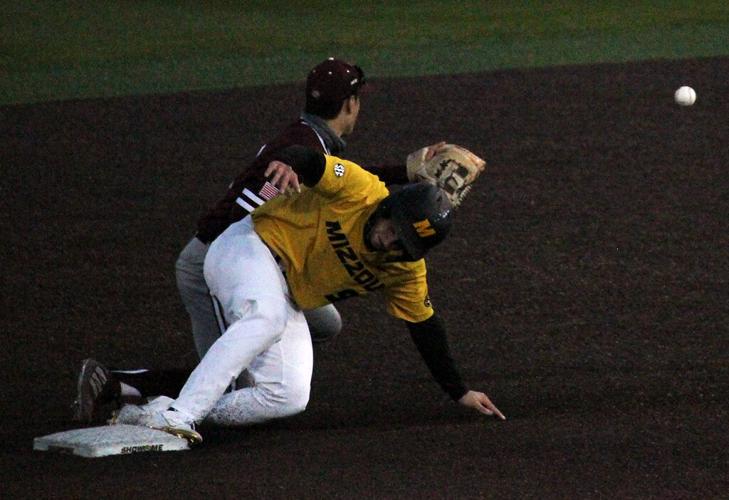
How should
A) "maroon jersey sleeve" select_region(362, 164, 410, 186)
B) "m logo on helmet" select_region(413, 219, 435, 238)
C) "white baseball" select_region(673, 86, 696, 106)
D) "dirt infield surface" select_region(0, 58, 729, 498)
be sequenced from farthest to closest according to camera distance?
1. "white baseball" select_region(673, 86, 696, 106)
2. "maroon jersey sleeve" select_region(362, 164, 410, 186)
3. "m logo on helmet" select_region(413, 219, 435, 238)
4. "dirt infield surface" select_region(0, 58, 729, 498)

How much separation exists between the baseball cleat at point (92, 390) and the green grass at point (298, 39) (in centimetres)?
831

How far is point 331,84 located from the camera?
6.89 metres

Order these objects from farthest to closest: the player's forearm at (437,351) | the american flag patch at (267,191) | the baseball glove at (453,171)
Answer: the american flag patch at (267,191) < the baseball glove at (453,171) < the player's forearm at (437,351)

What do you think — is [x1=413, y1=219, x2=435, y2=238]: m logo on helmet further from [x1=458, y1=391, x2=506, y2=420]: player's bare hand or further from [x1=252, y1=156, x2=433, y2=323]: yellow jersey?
[x1=458, y1=391, x2=506, y2=420]: player's bare hand

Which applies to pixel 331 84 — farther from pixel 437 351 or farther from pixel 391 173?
pixel 437 351

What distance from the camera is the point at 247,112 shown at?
45.2ft

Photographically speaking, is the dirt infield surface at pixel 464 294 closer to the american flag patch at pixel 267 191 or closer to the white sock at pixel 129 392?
the white sock at pixel 129 392

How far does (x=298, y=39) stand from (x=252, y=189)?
1081cm

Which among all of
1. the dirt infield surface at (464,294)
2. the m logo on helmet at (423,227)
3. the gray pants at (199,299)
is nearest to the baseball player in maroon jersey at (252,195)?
the gray pants at (199,299)

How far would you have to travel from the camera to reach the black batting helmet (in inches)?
241

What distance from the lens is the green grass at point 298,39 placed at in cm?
1571

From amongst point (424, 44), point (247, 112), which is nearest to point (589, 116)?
point (247, 112)

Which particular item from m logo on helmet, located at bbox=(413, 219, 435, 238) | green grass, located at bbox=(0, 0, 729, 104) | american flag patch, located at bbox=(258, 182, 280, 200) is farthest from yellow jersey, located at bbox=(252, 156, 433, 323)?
green grass, located at bbox=(0, 0, 729, 104)

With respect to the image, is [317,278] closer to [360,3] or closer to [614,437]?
[614,437]
